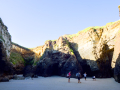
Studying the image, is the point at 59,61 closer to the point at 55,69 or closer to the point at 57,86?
the point at 55,69

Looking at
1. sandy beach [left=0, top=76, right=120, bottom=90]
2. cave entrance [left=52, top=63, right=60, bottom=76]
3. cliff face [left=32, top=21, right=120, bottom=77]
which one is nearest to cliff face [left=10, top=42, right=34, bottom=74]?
cave entrance [left=52, top=63, right=60, bottom=76]

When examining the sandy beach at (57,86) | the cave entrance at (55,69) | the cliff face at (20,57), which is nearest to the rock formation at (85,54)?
the cave entrance at (55,69)

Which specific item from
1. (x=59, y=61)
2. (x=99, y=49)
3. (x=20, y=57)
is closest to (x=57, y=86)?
(x=99, y=49)

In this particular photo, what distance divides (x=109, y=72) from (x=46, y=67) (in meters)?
16.0

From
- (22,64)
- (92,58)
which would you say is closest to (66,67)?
(92,58)

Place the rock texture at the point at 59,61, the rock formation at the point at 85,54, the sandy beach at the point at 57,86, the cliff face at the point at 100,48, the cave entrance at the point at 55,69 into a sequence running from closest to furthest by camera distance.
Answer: the sandy beach at the point at 57,86
the rock formation at the point at 85,54
the cliff face at the point at 100,48
the rock texture at the point at 59,61
the cave entrance at the point at 55,69

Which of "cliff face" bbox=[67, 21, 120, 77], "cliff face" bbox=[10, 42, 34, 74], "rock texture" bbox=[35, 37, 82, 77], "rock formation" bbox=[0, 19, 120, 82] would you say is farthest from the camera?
"cliff face" bbox=[10, 42, 34, 74]

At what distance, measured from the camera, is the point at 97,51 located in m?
21.7

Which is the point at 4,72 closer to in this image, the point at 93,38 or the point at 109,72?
the point at 93,38

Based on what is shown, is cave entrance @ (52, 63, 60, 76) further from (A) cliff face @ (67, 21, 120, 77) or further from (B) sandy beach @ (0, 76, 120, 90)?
(B) sandy beach @ (0, 76, 120, 90)

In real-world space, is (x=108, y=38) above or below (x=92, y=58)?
above

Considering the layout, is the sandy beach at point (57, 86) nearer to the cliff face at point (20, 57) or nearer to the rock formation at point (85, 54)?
the rock formation at point (85, 54)

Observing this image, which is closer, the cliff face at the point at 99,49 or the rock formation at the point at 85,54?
the rock formation at the point at 85,54

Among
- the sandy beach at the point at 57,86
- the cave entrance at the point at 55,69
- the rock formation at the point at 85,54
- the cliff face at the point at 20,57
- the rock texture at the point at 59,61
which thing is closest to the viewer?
the sandy beach at the point at 57,86
